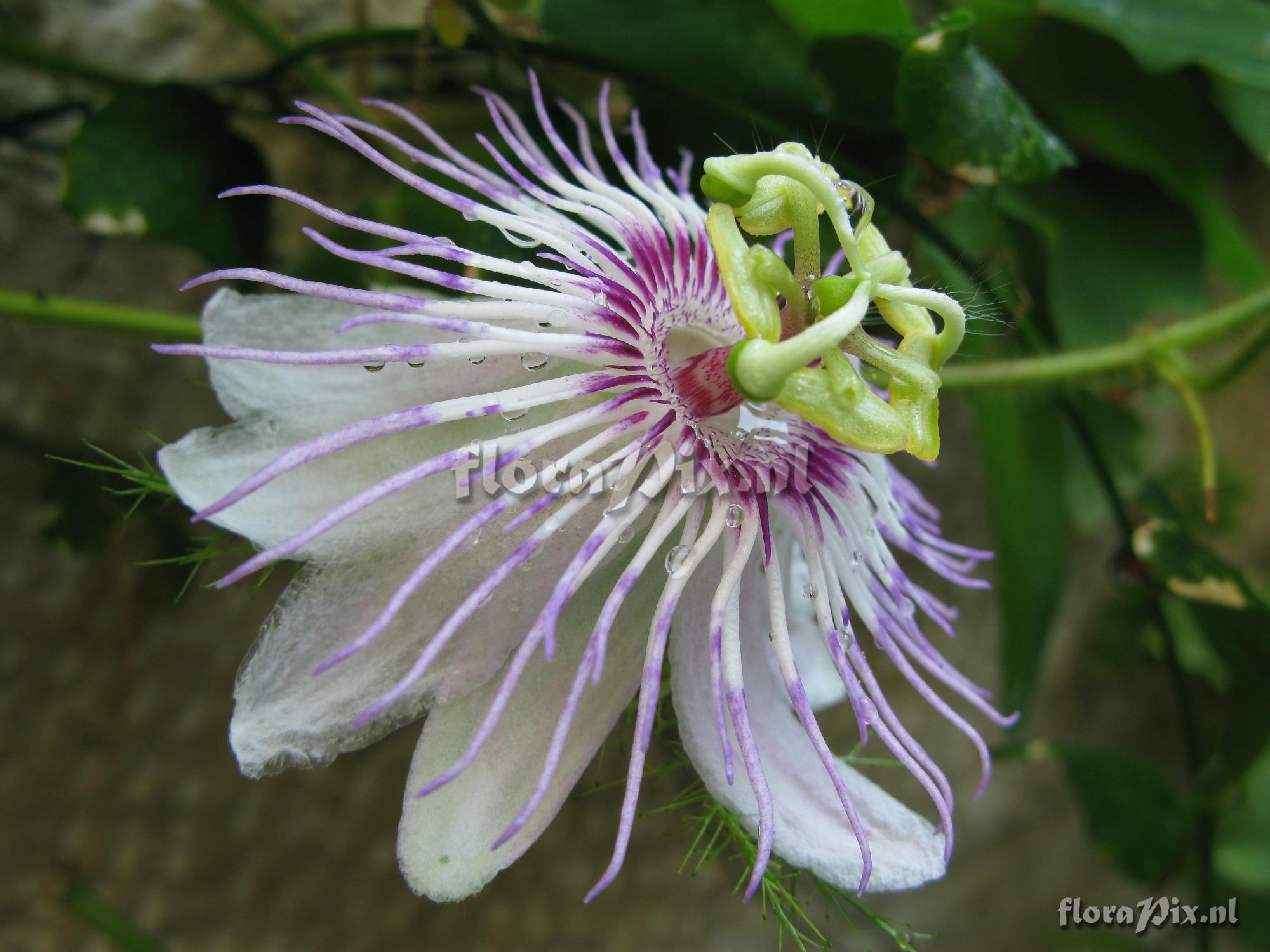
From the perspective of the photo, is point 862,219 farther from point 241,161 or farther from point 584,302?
point 241,161

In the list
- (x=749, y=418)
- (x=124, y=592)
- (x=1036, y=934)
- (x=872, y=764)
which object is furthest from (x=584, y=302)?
(x=1036, y=934)

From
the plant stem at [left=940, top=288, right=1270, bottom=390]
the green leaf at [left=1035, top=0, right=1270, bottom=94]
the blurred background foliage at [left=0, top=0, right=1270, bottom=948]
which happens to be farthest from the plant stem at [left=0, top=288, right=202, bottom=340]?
the green leaf at [left=1035, top=0, right=1270, bottom=94]

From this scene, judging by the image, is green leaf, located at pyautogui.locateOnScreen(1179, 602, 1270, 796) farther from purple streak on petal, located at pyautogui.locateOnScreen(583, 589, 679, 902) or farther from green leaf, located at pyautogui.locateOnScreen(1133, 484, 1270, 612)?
purple streak on petal, located at pyautogui.locateOnScreen(583, 589, 679, 902)

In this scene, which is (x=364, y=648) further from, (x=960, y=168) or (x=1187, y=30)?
(x=1187, y=30)

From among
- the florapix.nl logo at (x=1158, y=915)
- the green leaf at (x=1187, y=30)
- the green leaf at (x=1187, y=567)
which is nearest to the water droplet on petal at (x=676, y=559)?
the green leaf at (x=1187, y=567)

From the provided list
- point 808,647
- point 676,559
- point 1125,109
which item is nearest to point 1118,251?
point 1125,109

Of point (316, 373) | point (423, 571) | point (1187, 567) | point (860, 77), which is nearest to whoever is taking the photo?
point (423, 571)
